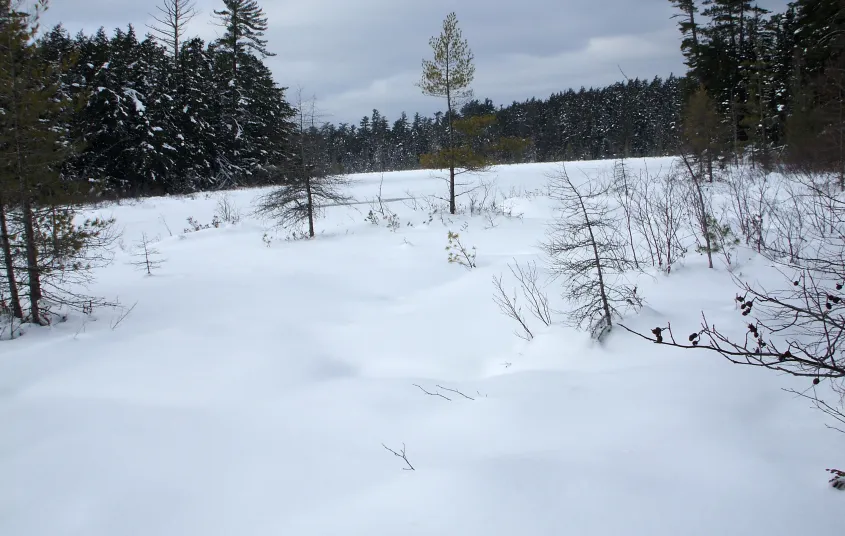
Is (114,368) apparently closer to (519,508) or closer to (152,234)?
(519,508)

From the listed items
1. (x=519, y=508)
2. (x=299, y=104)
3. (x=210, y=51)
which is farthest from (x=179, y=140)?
(x=519, y=508)

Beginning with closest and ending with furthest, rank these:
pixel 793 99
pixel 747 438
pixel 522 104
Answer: pixel 747 438
pixel 793 99
pixel 522 104

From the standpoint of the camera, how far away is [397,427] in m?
4.69

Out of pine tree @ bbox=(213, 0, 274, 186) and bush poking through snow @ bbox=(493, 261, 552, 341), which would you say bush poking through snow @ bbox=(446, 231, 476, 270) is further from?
pine tree @ bbox=(213, 0, 274, 186)

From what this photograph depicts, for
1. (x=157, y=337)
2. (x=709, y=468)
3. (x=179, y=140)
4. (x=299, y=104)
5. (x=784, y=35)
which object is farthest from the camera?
(x=784, y=35)

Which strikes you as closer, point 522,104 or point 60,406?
point 60,406

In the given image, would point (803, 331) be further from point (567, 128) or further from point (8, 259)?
point (567, 128)

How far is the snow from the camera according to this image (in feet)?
10.6

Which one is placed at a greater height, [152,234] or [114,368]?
[152,234]

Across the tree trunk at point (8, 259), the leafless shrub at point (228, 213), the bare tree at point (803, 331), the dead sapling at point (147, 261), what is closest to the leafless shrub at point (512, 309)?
the bare tree at point (803, 331)

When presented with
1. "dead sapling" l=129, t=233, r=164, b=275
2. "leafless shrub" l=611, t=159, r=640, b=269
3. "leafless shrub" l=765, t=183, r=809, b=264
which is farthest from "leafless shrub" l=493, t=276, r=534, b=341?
"dead sapling" l=129, t=233, r=164, b=275

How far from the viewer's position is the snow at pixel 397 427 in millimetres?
3221

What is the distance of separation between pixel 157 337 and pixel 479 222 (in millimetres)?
11053

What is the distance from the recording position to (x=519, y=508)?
3.19 m
